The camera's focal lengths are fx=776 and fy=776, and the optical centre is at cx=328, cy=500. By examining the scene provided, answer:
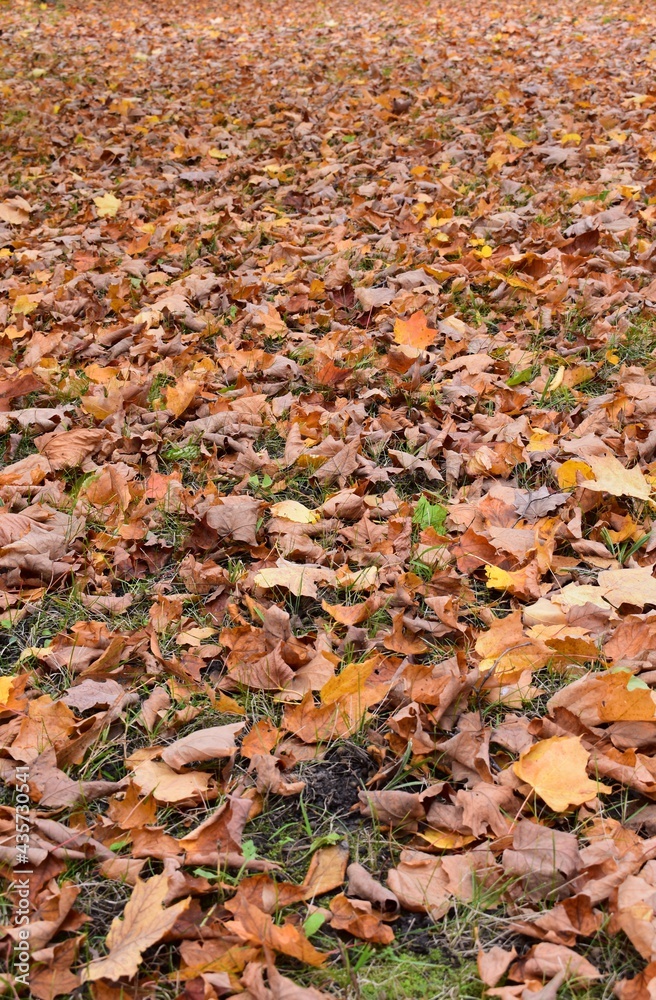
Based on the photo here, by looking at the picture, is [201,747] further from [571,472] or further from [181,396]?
[181,396]

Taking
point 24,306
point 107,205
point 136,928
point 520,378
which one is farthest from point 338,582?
point 107,205

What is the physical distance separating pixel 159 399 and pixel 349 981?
2243 millimetres

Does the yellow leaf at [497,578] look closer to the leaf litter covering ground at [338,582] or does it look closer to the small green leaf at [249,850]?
the leaf litter covering ground at [338,582]

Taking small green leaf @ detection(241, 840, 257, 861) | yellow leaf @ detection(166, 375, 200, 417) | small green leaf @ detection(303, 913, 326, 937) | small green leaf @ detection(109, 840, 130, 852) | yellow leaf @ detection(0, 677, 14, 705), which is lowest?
small green leaf @ detection(109, 840, 130, 852)

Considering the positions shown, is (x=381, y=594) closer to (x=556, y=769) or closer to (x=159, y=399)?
(x=556, y=769)

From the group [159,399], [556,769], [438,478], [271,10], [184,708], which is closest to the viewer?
[556,769]

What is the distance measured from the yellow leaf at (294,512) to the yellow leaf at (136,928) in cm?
118

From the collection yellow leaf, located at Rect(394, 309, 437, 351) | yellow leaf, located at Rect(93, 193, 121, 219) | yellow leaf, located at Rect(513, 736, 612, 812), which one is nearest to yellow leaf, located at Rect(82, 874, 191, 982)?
yellow leaf, located at Rect(513, 736, 612, 812)

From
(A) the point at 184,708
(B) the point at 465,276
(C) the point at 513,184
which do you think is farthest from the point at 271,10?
(A) the point at 184,708

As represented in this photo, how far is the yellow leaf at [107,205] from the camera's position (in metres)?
4.96

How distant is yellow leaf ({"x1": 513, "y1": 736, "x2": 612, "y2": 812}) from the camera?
5.29 ft

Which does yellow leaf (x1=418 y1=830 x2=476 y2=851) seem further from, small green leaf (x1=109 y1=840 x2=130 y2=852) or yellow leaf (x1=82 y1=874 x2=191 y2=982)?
small green leaf (x1=109 y1=840 x2=130 y2=852)

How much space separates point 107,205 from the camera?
5020 mm

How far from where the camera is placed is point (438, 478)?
8.49ft
